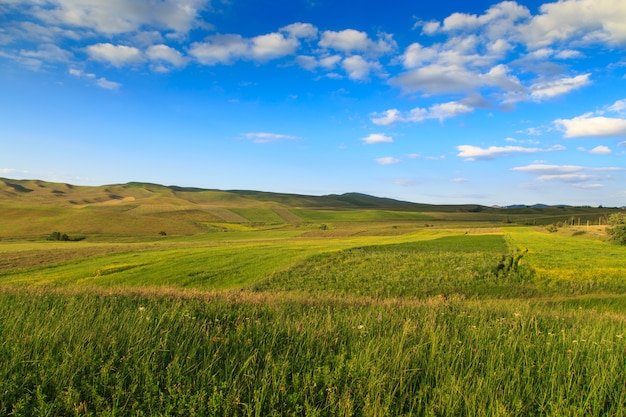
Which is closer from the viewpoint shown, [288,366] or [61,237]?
[288,366]

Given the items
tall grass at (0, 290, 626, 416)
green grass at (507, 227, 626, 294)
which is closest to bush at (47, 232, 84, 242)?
green grass at (507, 227, 626, 294)

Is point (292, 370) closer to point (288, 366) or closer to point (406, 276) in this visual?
point (288, 366)

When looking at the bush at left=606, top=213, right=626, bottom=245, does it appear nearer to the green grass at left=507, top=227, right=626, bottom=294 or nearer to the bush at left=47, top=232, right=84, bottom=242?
the green grass at left=507, top=227, right=626, bottom=294

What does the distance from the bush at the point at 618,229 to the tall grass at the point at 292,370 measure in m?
59.0

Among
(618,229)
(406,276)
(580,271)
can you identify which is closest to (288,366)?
(406,276)

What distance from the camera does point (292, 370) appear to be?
4199 mm

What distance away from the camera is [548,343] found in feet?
16.7

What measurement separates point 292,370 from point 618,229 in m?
63.2

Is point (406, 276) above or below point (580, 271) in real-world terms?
below

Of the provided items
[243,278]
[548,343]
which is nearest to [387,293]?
[243,278]

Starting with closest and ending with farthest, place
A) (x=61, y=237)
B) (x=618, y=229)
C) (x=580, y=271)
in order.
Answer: (x=580, y=271) < (x=618, y=229) < (x=61, y=237)

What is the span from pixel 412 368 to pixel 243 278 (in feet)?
86.4

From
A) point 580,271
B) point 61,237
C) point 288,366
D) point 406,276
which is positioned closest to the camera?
point 288,366

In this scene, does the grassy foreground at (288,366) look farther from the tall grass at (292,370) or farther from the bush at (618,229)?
the bush at (618,229)
